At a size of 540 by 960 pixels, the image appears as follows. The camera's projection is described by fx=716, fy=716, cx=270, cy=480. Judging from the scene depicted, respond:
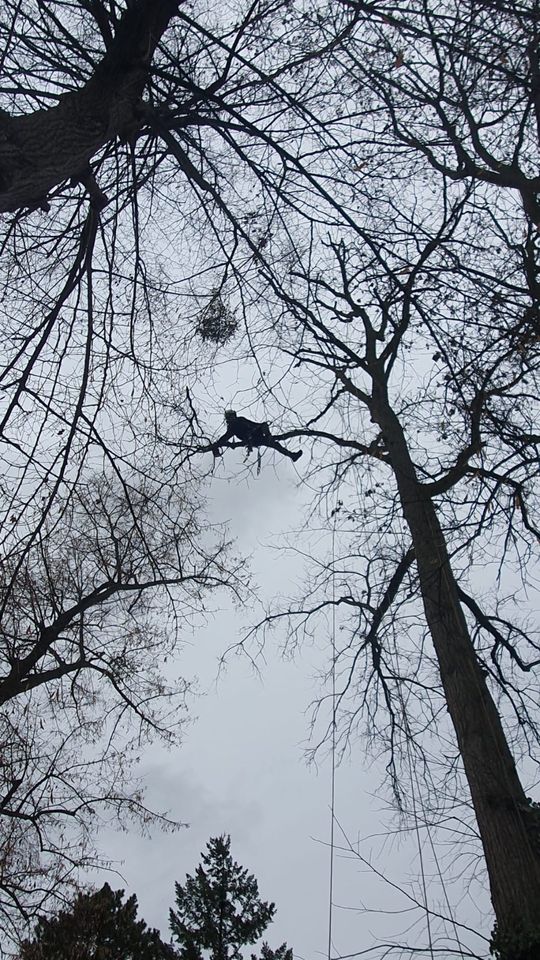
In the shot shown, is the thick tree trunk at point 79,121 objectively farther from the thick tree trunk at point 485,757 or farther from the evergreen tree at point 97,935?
the evergreen tree at point 97,935

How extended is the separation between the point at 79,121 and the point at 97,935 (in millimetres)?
9181

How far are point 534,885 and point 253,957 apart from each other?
7526 millimetres

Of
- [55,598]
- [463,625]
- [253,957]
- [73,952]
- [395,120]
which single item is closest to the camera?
[395,120]

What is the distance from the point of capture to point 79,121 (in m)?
2.98

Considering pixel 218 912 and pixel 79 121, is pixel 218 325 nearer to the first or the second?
pixel 79 121

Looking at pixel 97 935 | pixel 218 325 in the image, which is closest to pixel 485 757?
pixel 218 325

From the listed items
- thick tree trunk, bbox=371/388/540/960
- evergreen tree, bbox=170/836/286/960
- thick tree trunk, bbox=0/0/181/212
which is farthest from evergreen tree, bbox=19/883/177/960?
thick tree trunk, bbox=0/0/181/212

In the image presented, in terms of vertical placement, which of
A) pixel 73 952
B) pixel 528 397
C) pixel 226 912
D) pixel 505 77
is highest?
pixel 505 77

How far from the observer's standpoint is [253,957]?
9789 mm

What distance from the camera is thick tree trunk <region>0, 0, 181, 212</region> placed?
2.82m

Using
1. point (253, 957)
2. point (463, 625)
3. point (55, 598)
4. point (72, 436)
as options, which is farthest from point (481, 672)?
point (253, 957)

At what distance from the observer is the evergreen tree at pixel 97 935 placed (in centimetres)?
778

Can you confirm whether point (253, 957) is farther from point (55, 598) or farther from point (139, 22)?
point (139, 22)

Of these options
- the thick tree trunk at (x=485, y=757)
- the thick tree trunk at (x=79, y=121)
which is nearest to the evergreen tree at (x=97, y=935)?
the thick tree trunk at (x=485, y=757)
